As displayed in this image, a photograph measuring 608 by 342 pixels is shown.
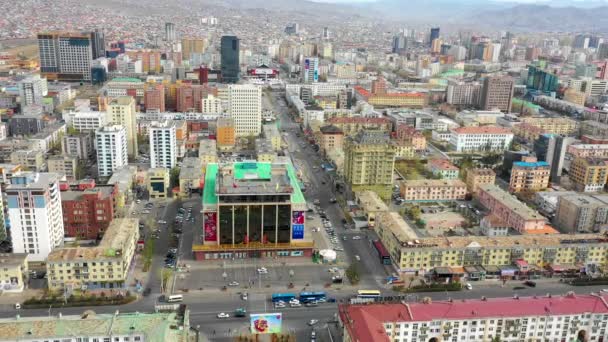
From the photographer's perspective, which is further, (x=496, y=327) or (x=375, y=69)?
(x=375, y=69)

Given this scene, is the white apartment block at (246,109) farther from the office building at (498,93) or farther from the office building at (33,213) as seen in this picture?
the office building at (498,93)

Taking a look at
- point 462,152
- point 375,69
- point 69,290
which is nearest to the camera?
point 69,290

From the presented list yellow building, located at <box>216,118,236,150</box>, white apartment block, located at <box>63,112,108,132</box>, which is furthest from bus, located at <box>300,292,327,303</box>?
white apartment block, located at <box>63,112,108,132</box>

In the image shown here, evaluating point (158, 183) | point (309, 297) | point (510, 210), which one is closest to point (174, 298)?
point (309, 297)

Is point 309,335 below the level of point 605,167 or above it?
below

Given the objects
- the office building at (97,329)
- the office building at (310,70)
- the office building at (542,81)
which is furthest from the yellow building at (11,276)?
the office building at (542,81)

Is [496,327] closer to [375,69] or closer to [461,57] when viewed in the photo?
[375,69]

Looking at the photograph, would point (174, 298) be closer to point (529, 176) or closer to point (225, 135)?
point (225, 135)

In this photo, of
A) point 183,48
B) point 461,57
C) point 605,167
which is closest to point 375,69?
point 461,57
